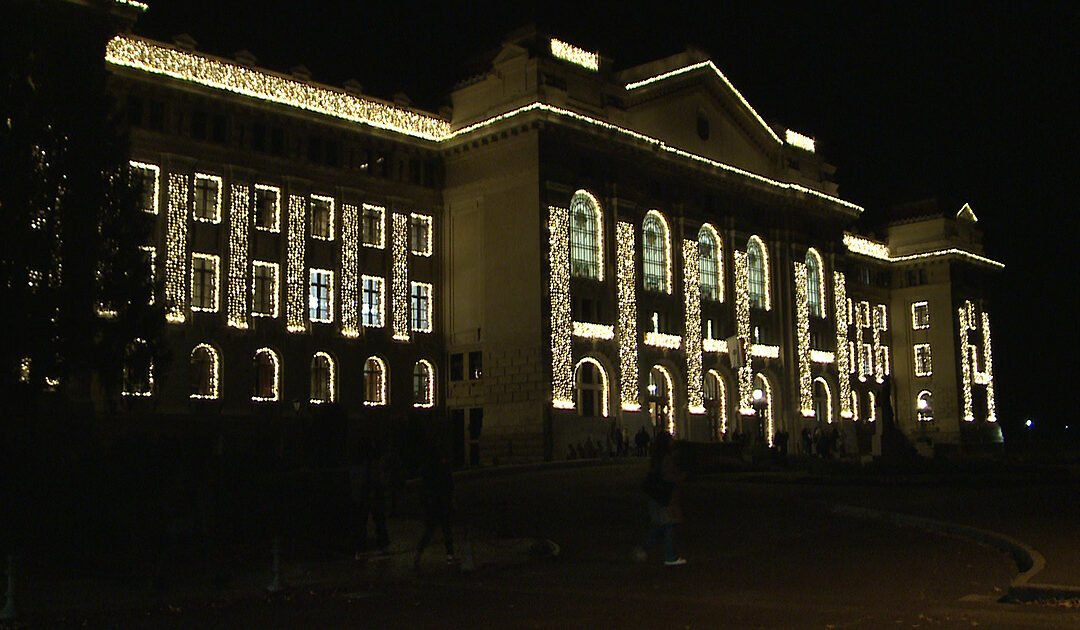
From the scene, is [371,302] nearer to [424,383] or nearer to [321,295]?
[321,295]

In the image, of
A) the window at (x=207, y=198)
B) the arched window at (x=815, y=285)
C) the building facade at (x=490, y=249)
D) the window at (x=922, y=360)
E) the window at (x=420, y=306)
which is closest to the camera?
the building facade at (x=490, y=249)

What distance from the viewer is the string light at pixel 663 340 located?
63.9 meters

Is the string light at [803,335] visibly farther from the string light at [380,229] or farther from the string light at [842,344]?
the string light at [380,229]

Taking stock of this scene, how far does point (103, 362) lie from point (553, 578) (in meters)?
14.9

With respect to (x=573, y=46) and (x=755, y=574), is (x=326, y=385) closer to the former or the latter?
A: (x=573, y=46)

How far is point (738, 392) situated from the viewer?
2707 inches

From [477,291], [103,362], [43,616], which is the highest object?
[477,291]

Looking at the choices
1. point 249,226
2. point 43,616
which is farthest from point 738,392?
point 43,616

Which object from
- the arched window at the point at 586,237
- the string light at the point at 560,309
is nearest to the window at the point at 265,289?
the string light at the point at 560,309

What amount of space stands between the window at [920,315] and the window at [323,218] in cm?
5377

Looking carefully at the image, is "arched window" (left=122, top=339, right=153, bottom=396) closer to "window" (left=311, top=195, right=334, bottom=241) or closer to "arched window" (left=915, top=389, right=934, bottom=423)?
"window" (left=311, top=195, right=334, bottom=241)

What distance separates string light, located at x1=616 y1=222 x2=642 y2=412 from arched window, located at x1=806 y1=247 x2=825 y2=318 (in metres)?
18.5

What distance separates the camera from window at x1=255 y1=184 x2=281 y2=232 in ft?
179

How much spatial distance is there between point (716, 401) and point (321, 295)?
23.5 meters
